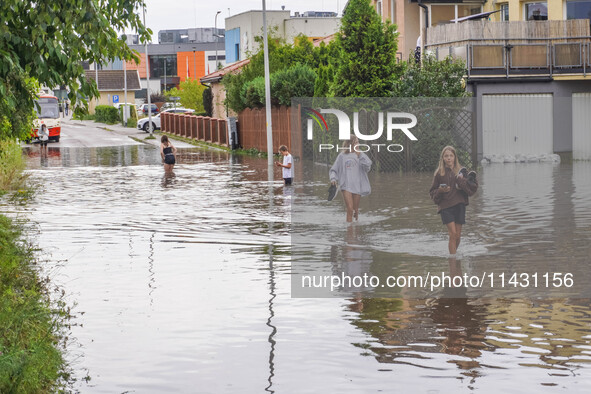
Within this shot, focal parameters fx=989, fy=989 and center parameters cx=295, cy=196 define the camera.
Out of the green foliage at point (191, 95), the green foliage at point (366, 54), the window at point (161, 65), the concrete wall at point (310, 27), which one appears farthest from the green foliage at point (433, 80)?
the window at point (161, 65)

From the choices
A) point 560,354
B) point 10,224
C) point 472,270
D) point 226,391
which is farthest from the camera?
point 10,224

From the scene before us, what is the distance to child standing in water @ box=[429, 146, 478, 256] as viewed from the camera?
460 inches

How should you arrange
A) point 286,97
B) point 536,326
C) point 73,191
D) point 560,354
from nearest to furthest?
1. point 560,354
2. point 536,326
3. point 73,191
4. point 286,97

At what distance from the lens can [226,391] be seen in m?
6.75

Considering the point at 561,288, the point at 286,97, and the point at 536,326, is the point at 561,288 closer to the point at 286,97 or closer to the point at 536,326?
the point at 536,326

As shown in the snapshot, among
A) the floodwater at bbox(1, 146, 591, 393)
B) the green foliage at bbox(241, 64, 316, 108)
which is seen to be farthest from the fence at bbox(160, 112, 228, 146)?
the floodwater at bbox(1, 146, 591, 393)

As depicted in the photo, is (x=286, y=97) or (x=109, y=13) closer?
(x=109, y=13)

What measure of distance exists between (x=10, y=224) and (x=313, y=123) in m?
18.3

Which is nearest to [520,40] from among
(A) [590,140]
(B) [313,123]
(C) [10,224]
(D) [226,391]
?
(A) [590,140]

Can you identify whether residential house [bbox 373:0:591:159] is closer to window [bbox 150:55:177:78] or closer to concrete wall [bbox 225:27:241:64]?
concrete wall [bbox 225:27:241:64]

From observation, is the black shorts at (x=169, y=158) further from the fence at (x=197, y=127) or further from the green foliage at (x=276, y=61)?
the fence at (x=197, y=127)

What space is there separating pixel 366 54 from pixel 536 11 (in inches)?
330

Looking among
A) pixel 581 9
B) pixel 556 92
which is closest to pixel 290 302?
pixel 556 92

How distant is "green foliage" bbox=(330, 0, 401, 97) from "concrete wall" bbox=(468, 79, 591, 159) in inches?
149
